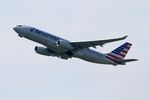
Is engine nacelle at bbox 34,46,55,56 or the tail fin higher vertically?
the tail fin

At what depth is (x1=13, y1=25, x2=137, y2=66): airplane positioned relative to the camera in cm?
8662

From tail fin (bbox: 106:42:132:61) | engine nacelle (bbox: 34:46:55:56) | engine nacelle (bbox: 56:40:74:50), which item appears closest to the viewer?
engine nacelle (bbox: 56:40:74:50)

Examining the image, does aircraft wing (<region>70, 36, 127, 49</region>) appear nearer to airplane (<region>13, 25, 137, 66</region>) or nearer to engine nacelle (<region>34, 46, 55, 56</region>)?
airplane (<region>13, 25, 137, 66</region>)

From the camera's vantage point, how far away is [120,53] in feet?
320

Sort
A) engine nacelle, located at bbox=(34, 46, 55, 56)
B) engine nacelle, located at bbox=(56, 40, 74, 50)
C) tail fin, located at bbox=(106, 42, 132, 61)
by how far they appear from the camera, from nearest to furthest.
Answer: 1. engine nacelle, located at bbox=(56, 40, 74, 50)
2. engine nacelle, located at bbox=(34, 46, 55, 56)
3. tail fin, located at bbox=(106, 42, 132, 61)

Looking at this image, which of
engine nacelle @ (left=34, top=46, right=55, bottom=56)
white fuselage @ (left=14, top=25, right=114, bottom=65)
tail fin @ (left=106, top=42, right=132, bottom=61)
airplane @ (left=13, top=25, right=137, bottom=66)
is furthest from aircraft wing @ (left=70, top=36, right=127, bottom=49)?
tail fin @ (left=106, top=42, right=132, bottom=61)

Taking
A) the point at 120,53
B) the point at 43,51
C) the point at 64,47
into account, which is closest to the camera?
the point at 64,47

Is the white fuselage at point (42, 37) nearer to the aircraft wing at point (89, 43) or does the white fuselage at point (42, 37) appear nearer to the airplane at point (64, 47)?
the airplane at point (64, 47)

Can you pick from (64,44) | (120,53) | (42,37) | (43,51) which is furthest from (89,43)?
(120,53)

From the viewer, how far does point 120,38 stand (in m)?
82.1

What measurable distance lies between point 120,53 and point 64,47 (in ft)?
43.1

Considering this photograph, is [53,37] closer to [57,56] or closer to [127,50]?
[57,56]

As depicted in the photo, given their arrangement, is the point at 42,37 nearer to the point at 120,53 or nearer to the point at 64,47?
the point at 64,47

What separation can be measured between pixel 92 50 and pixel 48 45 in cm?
880
